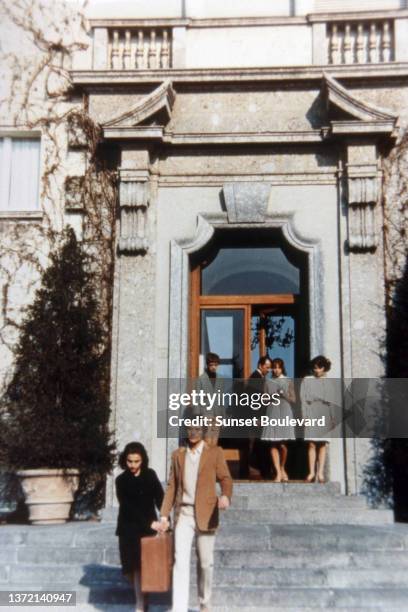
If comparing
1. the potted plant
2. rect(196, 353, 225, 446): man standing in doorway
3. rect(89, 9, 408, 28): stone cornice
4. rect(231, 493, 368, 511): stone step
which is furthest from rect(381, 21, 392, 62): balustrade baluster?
rect(231, 493, 368, 511): stone step

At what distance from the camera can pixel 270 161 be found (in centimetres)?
1110

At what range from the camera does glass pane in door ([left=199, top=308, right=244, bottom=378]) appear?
37.2 ft

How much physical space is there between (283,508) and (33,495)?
9.26 ft

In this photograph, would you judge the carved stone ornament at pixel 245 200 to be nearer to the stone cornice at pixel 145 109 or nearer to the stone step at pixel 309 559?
the stone cornice at pixel 145 109

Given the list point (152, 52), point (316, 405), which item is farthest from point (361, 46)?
point (316, 405)

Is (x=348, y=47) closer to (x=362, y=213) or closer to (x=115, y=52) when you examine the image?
(x=362, y=213)

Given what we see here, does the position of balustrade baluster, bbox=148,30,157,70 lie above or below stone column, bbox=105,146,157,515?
above

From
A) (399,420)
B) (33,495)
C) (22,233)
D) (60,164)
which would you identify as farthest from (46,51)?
(399,420)

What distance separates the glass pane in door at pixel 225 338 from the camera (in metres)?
11.3

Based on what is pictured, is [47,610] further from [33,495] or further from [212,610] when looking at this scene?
[33,495]

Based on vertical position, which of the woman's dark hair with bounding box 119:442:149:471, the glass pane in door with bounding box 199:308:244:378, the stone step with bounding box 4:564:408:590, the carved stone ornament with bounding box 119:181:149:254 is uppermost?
the carved stone ornament with bounding box 119:181:149:254

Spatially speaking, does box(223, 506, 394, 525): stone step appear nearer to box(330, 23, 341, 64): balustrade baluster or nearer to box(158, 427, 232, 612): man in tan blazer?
box(158, 427, 232, 612): man in tan blazer

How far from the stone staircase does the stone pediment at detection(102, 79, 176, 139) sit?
15.8 feet

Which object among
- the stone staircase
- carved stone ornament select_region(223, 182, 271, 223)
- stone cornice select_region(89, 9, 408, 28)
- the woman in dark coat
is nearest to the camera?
the woman in dark coat
